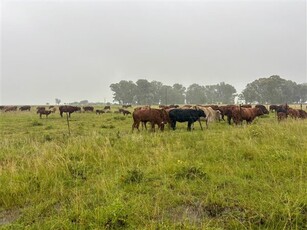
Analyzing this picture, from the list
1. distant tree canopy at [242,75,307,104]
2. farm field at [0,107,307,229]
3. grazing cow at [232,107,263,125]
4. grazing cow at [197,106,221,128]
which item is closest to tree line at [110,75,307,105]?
distant tree canopy at [242,75,307,104]

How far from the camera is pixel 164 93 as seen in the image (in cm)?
11581

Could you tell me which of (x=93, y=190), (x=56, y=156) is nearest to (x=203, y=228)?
(x=93, y=190)

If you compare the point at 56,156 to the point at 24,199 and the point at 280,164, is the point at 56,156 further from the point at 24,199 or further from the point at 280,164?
the point at 280,164

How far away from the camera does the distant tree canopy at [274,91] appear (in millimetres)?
86500

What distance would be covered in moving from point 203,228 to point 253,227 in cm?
78

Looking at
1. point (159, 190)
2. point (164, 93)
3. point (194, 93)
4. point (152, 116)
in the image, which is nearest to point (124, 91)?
point (164, 93)

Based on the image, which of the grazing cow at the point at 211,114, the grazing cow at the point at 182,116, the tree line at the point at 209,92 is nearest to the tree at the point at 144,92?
the tree line at the point at 209,92

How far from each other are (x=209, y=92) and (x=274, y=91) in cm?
4847

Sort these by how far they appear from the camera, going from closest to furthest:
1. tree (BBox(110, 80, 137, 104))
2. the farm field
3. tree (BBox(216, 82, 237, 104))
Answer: the farm field, tree (BBox(110, 80, 137, 104)), tree (BBox(216, 82, 237, 104))

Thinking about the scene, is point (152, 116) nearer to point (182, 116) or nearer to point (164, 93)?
point (182, 116)

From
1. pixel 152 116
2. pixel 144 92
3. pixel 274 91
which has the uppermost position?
pixel 144 92

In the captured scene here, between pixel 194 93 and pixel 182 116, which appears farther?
pixel 194 93

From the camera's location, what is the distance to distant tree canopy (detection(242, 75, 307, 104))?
86.5m

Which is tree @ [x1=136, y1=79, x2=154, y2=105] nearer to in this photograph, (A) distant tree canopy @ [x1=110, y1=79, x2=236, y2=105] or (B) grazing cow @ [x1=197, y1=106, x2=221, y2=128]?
(A) distant tree canopy @ [x1=110, y1=79, x2=236, y2=105]
